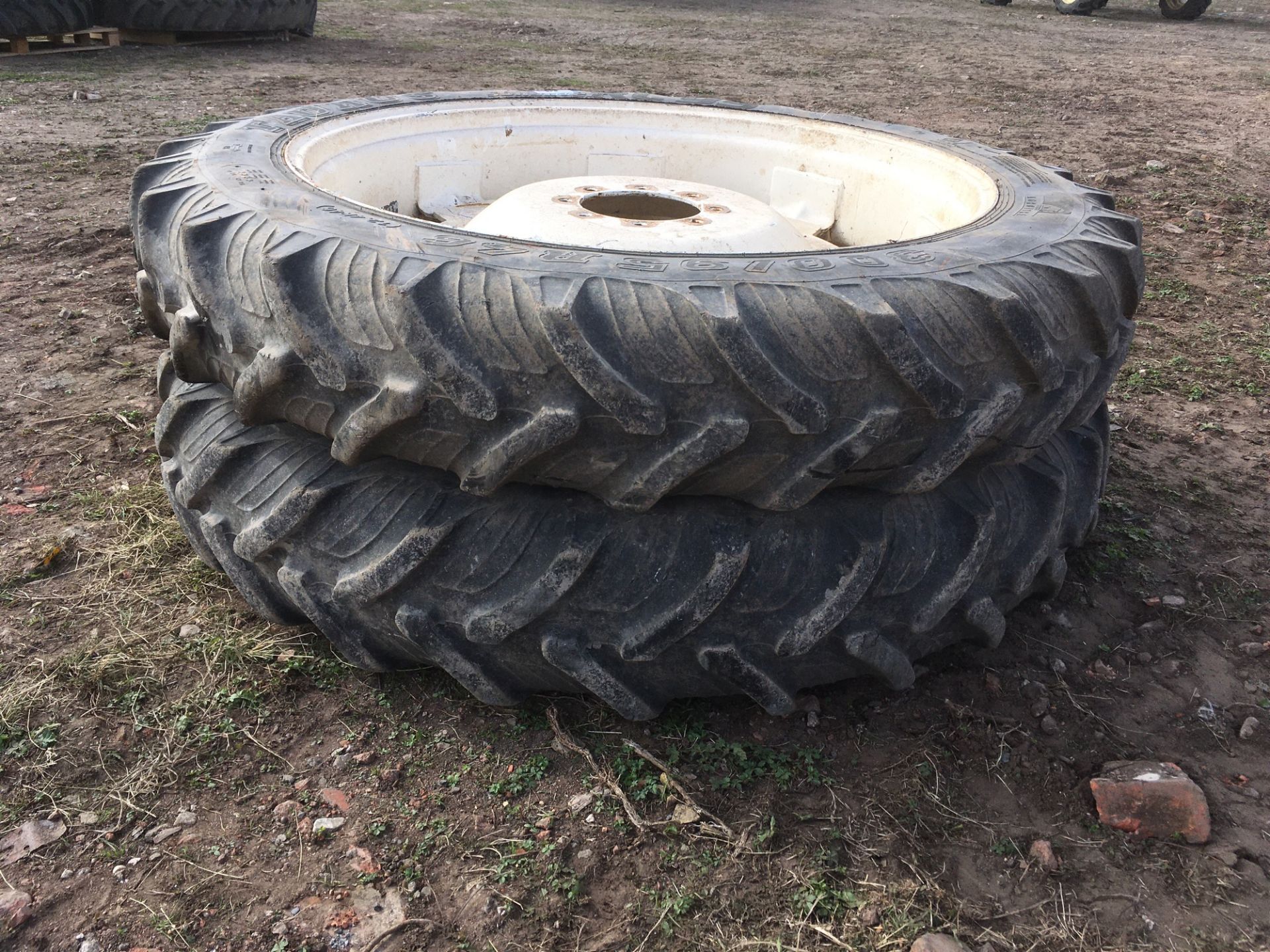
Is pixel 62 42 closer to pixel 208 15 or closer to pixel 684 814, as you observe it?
pixel 208 15

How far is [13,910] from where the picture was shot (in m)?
1.37

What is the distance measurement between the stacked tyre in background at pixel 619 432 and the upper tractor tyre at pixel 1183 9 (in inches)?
618

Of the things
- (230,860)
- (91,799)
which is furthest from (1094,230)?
(91,799)

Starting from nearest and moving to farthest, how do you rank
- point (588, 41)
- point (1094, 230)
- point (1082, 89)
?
point (1094, 230), point (1082, 89), point (588, 41)

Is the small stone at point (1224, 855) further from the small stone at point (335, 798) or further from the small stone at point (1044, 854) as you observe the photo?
the small stone at point (335, 798)

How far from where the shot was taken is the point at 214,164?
198cm

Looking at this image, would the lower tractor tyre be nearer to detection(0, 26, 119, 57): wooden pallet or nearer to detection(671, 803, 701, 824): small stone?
detection(0, 26, 119, 57): wooden pallet

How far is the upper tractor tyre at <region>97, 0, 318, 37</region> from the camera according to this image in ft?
26.3

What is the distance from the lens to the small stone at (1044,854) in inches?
59.7

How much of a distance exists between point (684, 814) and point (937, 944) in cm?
41

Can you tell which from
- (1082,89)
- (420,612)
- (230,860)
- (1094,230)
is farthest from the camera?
(1082,89)

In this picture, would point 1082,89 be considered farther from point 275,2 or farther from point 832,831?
point 832,831

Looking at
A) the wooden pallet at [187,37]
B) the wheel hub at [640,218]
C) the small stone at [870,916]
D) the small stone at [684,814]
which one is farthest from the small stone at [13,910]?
the wooden pallet at [187,37]

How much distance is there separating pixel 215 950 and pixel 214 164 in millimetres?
1474
